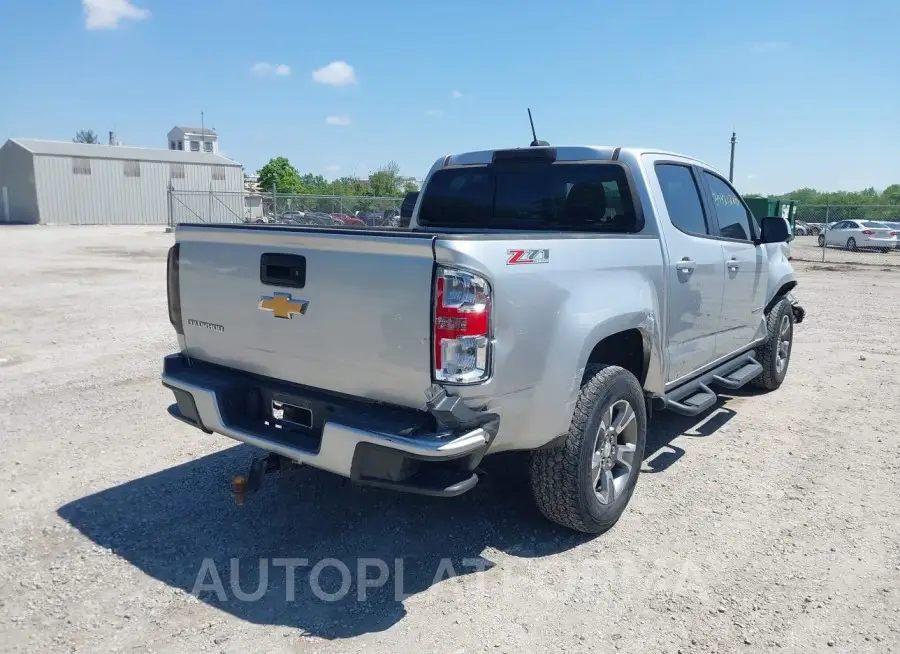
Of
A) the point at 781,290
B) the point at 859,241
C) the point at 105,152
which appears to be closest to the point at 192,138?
the point at 105,152

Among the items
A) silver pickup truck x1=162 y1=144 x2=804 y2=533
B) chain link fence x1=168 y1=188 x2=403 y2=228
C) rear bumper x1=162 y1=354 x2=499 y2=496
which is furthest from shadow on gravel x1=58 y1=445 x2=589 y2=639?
chain link fence x1=168 y1=188 x2=403 y2=228

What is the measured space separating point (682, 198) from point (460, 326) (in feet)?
8.87

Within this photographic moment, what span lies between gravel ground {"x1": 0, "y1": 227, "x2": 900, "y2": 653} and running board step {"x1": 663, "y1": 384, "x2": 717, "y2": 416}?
0.49 meters

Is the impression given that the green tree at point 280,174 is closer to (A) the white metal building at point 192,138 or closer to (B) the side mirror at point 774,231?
(A) the white metal building at point 192,138

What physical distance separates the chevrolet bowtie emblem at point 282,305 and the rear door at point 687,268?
2309mm

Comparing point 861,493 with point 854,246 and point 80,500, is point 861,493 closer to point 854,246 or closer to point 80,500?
point 80,500

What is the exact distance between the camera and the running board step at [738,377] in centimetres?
541

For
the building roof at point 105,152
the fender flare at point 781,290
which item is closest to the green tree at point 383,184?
the building roof at point 105,152

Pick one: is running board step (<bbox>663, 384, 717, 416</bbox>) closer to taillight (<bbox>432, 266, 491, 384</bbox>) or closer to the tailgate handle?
taillight (<bbox>432, 266, 491, 384</bbox>)

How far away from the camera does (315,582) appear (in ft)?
11.2

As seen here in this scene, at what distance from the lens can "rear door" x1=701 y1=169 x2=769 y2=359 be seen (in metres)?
5.36

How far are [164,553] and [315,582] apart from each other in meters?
0.87

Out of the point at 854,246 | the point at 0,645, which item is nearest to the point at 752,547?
the point at 0,645

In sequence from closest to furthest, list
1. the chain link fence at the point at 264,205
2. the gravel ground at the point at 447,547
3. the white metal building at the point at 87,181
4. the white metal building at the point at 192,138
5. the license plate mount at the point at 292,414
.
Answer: the gravel ground at the point at 447,547 < the license plate mount at the point at 292,414 < the chain link fence at the point at 264,205 < the white metal building at the point at 87,181 < the white metal building at the point at 192,138
